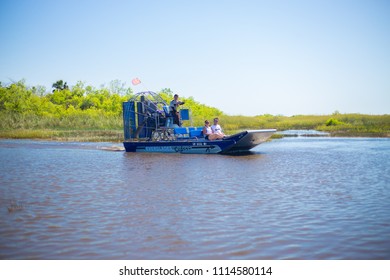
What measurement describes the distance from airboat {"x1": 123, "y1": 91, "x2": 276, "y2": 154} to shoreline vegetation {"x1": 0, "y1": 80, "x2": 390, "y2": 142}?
10777mm

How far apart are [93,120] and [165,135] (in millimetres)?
29319

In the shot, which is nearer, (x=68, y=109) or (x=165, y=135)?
(x=165, y=135)

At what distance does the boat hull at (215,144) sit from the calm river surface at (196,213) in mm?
4356

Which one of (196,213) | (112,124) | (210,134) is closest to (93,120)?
(112,124)

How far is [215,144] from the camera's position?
19641mm

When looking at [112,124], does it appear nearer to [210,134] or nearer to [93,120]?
[93,120]

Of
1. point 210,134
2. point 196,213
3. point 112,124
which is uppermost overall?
point 112,124

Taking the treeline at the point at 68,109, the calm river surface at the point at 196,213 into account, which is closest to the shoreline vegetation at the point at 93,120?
the treeline at the point at 68,109

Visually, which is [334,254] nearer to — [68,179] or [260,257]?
[260,257]

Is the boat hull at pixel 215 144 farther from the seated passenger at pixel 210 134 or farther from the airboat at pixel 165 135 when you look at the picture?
the seated passenger at pixel 210 134

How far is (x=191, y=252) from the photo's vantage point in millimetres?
5977

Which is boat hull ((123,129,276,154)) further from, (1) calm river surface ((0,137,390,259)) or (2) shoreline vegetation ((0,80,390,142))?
(2) shoreline vegetation ((0,80,390,142))

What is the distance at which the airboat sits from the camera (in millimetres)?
19578

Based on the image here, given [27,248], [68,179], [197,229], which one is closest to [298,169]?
[68,179]
